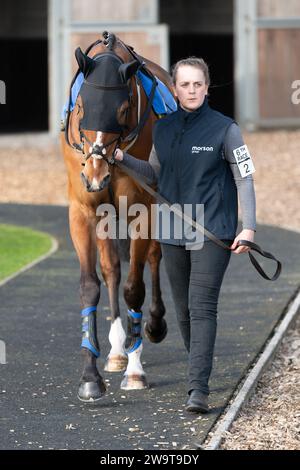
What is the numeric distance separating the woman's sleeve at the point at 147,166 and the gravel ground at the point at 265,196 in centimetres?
131

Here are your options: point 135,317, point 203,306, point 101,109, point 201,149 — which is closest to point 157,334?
point 135,317

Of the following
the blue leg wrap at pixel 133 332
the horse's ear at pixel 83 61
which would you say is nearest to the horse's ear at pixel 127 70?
the horse's ear at pixel 83 61

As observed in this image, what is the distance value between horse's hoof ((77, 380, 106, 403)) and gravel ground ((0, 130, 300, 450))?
2.65 ft

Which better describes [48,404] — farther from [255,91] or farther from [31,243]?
[255,91]

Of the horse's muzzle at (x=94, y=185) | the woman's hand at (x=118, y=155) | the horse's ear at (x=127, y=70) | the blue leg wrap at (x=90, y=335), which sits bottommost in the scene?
the blue leg wrap at (x=90, y=335)

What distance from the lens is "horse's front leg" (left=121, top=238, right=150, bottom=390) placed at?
6.77 m

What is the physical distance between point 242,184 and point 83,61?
1.03 meters

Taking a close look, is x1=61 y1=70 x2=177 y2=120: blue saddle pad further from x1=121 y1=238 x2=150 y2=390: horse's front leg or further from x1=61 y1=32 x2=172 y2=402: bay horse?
x1=121 y1=238 x2=150 y2=390: horse's front leg

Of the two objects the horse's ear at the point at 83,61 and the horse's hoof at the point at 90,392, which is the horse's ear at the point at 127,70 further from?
the horse's hoof at the point at 90,392

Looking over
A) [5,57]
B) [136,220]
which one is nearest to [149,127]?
[136,220]

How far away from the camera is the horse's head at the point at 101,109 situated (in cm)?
611

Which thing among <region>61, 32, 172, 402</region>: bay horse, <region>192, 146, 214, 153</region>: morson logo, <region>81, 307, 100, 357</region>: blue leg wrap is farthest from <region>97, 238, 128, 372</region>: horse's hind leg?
<region>192, 146, 214, 153</region>: morson logo

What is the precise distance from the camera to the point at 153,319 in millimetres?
7664

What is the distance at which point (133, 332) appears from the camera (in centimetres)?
702
